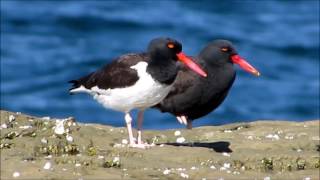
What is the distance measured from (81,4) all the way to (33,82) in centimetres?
1022

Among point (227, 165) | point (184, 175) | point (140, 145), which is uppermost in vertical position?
point (140, 145)

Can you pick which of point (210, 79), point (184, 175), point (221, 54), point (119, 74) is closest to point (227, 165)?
point (184, 175)

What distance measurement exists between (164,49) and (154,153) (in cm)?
118

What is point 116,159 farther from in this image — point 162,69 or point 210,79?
point 210,79

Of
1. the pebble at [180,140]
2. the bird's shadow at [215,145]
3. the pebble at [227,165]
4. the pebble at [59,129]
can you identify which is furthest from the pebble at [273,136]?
the pebble at [59,129]

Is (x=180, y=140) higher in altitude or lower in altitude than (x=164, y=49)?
lower

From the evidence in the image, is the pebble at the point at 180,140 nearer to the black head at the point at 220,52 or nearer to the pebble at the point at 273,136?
the pebble at the point at 273,136

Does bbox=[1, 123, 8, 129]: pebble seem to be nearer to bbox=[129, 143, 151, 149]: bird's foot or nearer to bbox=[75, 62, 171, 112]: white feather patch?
bbox=[75, 62, 171, 112]: white feather patch

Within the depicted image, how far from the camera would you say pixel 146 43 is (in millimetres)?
32344

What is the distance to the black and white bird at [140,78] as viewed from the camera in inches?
420

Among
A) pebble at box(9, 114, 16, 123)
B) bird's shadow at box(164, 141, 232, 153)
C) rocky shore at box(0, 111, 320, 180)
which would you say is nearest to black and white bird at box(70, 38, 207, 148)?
rocky shore at box(0, 111, 320, 180)

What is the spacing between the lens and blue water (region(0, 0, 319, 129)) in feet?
90.1

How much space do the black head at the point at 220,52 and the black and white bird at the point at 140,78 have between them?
2.21m

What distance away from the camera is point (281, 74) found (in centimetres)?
3017
